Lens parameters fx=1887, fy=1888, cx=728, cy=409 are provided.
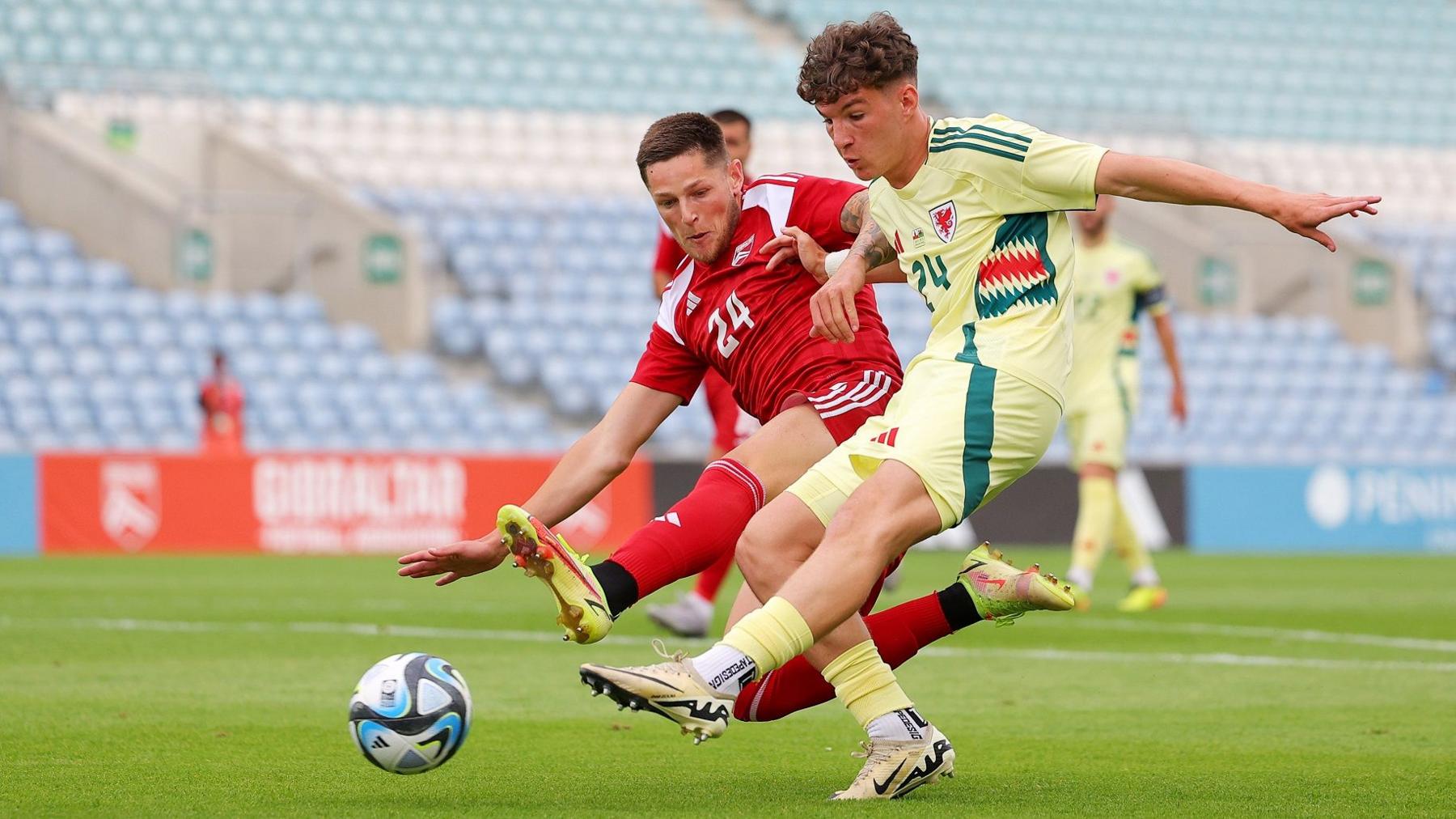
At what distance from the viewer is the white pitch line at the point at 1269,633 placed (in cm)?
882

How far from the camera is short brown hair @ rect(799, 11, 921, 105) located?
14.3 ft

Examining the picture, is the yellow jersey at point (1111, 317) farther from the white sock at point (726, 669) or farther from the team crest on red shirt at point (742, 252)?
the white sock at point (726, 669)

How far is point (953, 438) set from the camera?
4348mm

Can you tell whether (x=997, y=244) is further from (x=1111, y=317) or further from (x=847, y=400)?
(x=1111, y=317)

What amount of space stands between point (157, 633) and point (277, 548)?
809cm

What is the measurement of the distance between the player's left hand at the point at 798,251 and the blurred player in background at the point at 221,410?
13359mm

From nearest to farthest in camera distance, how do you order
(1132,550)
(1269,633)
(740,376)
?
(740,376) < (1269,633) < (1132,550)

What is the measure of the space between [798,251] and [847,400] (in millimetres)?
416

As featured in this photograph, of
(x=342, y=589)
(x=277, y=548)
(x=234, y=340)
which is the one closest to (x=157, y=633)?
(x=342, y=589)

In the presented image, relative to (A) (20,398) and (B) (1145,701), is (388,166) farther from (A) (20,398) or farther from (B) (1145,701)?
(B) (1145,701)

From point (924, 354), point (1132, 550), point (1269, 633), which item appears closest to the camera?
point (924, 354)

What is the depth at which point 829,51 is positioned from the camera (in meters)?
4.38

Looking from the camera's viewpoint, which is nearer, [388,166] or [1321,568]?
[1321,568]

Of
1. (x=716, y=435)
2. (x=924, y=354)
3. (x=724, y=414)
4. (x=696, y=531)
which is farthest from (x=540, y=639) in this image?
(x=924, y=354)
